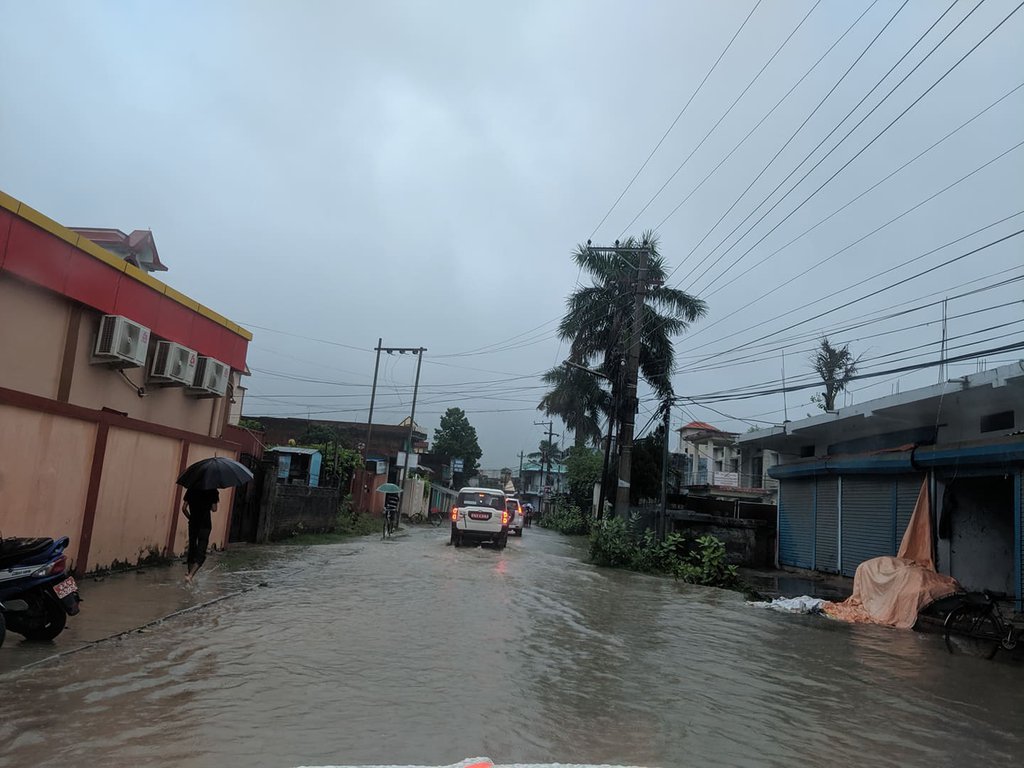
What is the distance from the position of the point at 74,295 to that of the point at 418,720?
25.8ft

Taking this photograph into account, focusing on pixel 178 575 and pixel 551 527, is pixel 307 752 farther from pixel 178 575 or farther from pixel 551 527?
pixel 551 527

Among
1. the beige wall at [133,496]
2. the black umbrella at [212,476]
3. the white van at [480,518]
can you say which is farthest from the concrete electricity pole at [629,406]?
the black umbrella at [212,476]

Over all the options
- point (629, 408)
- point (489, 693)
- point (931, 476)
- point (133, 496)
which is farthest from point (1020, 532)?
point (133, 496)

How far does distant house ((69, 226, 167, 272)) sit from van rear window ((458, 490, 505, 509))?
437 inches

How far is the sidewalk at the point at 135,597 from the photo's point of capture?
6.37m

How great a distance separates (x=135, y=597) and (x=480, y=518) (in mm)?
14283

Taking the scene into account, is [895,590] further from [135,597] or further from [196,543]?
[135,597]

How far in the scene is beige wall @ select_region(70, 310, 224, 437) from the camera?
34.5 feet

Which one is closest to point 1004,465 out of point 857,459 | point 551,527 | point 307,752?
point 857,459

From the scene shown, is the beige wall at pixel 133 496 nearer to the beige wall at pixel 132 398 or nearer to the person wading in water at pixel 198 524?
the beige wall at pixel 132 398

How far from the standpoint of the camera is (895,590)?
1209cm

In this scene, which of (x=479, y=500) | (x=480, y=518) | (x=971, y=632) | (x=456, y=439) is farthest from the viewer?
(x=456, y=439)

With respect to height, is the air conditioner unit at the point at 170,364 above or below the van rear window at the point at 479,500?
above

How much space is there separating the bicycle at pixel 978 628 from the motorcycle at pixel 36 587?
10.4m
